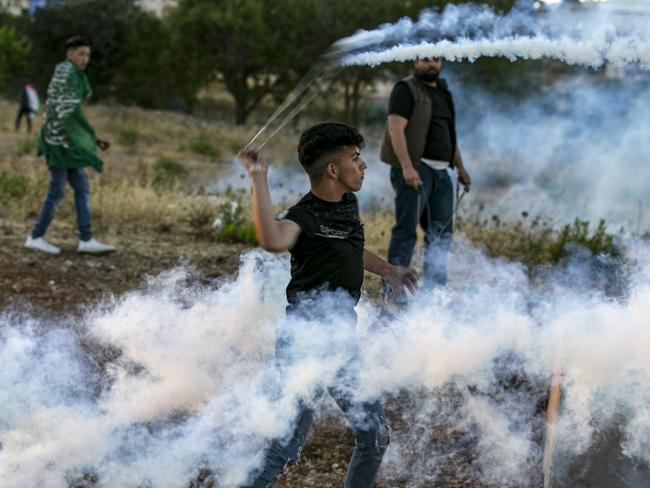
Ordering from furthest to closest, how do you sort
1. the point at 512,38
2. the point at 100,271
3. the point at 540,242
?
the point at 540,242 → the point at 100,271 → the point at 512,38

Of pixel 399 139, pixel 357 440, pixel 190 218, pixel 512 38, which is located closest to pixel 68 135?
pixel 190 218

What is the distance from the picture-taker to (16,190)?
31.7ft

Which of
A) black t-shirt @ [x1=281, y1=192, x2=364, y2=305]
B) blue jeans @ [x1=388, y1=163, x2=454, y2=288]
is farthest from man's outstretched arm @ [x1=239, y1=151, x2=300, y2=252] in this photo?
blue jeans @ [x1=388, y1=163, x2=454, y2=288]

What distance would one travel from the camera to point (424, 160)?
5.73m

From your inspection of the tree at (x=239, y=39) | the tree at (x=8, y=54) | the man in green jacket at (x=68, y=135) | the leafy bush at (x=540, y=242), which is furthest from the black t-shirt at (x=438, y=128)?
the tree at (x=8, y=54)

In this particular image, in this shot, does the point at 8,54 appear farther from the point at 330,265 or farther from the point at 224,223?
the point at 330,265

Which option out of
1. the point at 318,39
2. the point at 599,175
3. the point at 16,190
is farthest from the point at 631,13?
the point at 318,39

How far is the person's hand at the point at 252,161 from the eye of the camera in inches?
114

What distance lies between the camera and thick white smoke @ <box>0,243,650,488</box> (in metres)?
3.54

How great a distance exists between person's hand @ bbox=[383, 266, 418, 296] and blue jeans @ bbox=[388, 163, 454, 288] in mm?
2274

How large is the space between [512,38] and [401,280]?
1312 mm

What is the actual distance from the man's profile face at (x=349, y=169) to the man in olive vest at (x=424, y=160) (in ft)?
7.52

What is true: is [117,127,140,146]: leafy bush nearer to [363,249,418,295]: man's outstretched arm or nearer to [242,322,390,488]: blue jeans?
[363,249,418,295]: man's outstretched arm

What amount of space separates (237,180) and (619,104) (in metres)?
7.68
